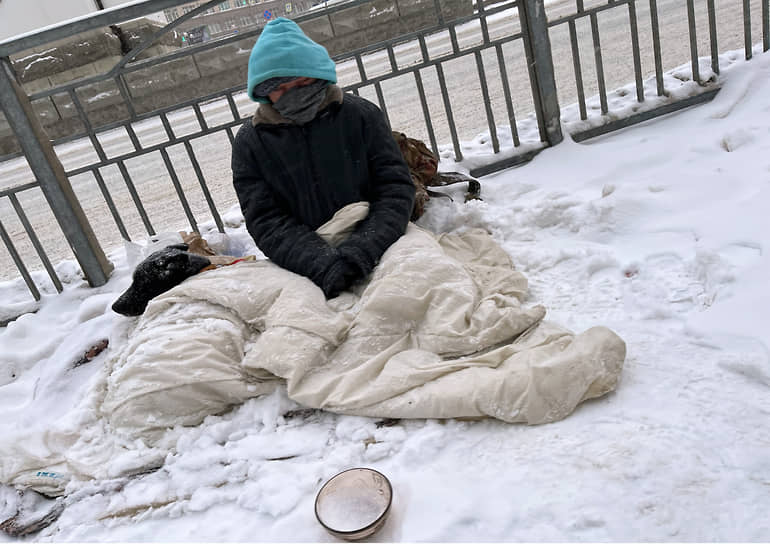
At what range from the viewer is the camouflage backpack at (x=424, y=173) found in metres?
2.94

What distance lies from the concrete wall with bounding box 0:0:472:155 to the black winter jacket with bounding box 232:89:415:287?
122 centimetres

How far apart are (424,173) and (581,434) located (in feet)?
6.23

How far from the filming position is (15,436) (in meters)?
1.84

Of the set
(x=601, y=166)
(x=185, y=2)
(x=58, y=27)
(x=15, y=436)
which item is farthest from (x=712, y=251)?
(x=58, y=27)

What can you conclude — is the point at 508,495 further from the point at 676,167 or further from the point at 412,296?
the point at 676,167

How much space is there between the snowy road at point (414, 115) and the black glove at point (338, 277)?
2110 mm

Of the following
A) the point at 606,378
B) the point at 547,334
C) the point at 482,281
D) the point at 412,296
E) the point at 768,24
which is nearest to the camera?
the point at 606,378

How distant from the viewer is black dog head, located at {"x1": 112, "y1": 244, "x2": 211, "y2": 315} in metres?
2.29

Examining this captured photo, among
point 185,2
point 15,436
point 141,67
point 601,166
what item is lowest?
point 601,166

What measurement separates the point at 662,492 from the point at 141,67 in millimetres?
2980

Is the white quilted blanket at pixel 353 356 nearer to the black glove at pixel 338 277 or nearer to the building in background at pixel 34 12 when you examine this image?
the black glove at pixel 338 277

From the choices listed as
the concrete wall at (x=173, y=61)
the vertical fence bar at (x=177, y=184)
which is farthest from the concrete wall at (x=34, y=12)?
the vertical fence bar at (x=177, y=184)

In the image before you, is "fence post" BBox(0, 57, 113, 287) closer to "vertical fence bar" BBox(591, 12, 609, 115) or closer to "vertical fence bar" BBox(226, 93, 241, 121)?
"vertical fence bar" BBox(226, 93, 241, 121)

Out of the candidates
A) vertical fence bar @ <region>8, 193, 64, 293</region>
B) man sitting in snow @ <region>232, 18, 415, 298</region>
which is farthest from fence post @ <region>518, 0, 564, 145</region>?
vertical fence bar @ <region>8, 193, 64, 293</region>
